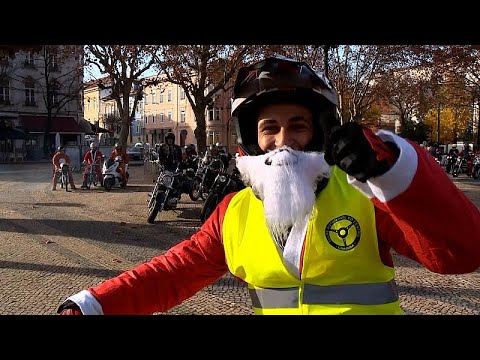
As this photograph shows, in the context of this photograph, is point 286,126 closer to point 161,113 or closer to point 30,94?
point 161,113

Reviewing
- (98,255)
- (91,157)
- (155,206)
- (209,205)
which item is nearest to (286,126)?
(98,255)

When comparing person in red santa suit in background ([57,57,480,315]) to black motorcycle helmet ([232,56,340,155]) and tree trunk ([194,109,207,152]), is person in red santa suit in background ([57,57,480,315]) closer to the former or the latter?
black motorcycle helmet ([232,56,340,155])

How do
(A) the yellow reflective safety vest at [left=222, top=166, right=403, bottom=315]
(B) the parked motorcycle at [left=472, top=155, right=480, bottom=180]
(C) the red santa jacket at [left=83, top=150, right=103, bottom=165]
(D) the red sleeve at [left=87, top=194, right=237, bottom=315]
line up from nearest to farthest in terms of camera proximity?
(A) the yellow reflective safety vest at [left=222, top=166, right=403, bottom=315]
(D) the red sleeve at [left=87, top=194, right=237, bottom=315]
(C) the red santa jacket at [left=83, top=150, right=103, bottom=165]
(B) the parked motorcycle at [left=472, top=155, right=480, bottom=180]

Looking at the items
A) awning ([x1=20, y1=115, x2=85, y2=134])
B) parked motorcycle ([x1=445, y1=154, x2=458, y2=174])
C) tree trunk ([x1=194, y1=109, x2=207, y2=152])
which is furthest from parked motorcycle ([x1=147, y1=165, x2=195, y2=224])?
awning ([x1=20, y1=115, x2=85, y2=134])

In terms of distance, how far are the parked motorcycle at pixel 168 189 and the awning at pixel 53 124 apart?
23.6 m

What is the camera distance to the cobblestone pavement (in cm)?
420

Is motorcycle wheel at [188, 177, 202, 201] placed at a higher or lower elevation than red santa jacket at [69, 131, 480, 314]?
lower

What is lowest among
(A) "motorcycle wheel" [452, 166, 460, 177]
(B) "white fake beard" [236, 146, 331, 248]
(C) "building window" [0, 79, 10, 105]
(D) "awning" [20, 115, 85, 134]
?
(A) "motorcycle wheel" [452, 166, 460, 177]

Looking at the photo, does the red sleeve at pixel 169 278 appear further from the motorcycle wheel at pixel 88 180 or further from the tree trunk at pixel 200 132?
the motorcycle wheel at pixel 88 180

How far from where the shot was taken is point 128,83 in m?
15.9

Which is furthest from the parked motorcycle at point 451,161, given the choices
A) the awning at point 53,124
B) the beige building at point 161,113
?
the awning at point 53,124
